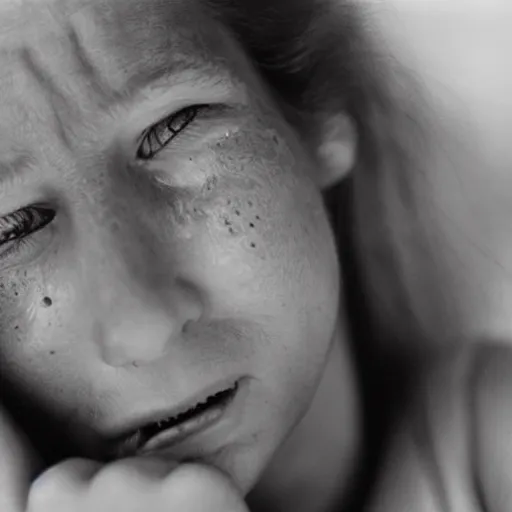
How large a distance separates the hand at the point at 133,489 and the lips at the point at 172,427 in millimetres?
27

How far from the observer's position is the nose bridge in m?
0.43

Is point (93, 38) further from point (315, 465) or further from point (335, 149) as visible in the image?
point (315, 465)

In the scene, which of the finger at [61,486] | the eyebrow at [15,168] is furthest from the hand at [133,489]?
the eyebrow at [15,168]

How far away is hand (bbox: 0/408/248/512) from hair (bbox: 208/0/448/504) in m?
0.17

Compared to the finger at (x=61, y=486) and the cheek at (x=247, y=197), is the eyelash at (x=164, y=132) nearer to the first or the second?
the cheek at (x=247, y=197)

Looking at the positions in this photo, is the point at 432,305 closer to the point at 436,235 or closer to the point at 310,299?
the point at 436,235

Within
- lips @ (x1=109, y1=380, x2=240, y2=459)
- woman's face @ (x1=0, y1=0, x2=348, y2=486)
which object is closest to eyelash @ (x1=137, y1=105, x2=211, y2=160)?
woman's face @ (x1=0, y1=0, x2=348, y2=486)

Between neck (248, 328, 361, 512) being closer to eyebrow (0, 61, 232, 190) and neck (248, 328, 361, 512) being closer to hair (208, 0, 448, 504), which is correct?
hair (208, 0, 448, 504)

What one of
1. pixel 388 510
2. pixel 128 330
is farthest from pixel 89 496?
pixel 388 510

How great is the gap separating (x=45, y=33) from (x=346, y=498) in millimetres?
283

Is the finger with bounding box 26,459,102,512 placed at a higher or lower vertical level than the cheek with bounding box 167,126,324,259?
lower

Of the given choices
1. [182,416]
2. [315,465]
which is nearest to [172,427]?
[182,416]

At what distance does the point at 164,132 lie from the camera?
45 centimetres

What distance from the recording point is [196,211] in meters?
0.46
